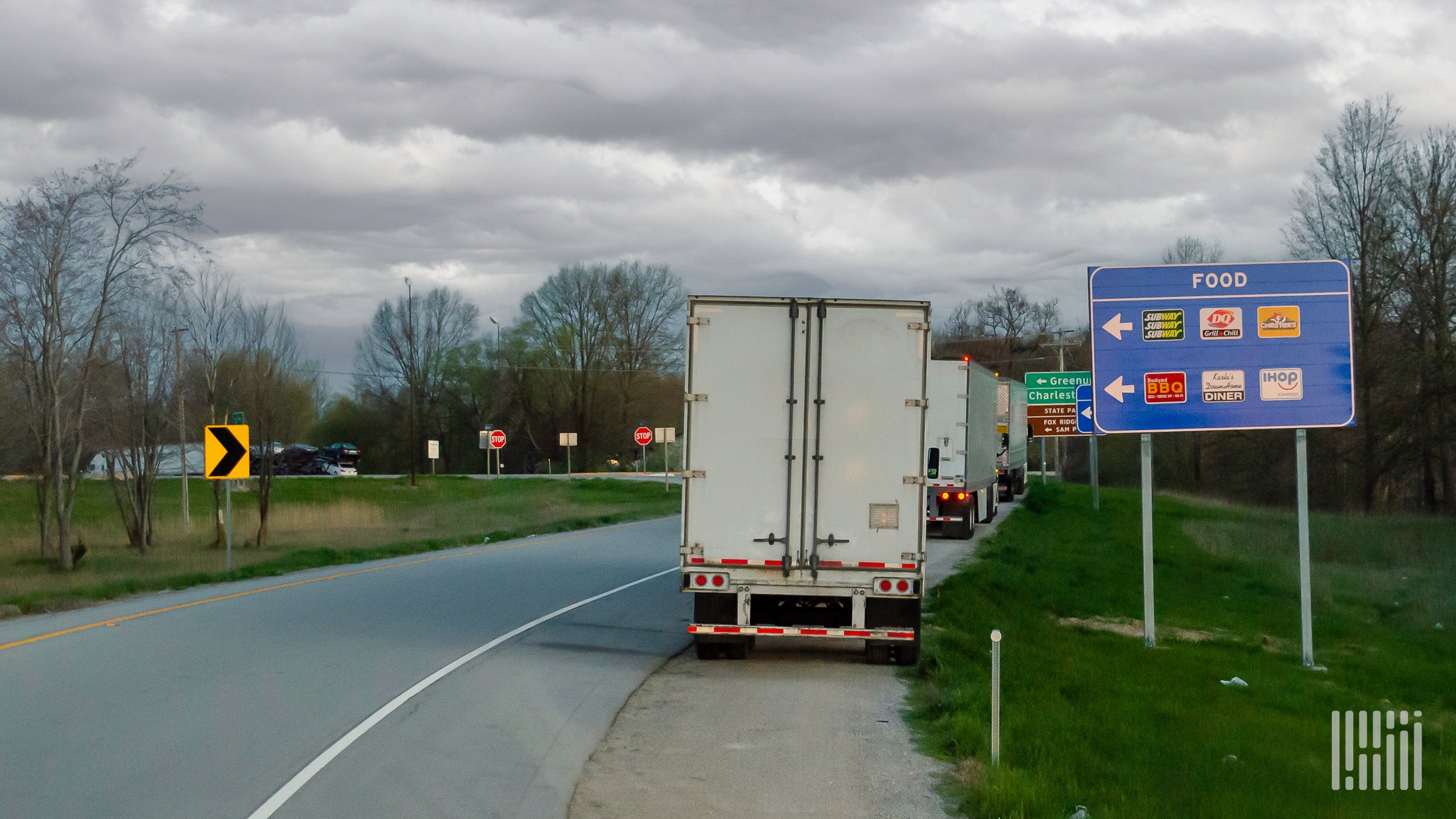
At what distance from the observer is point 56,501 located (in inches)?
1081

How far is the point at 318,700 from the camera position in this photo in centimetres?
975

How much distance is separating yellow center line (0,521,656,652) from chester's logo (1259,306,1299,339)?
14.4 m

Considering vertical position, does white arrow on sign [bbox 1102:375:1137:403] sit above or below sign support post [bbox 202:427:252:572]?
A: above

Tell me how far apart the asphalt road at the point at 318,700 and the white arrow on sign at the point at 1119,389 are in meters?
6.05

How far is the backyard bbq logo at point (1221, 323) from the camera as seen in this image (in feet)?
46.9

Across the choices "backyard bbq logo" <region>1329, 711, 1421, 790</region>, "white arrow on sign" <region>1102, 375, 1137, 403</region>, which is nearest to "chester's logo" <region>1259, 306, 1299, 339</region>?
"white arrow on sign" <region>1102, 375, 1137, 403</region>

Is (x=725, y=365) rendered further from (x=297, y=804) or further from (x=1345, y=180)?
(x=1345, y=180)

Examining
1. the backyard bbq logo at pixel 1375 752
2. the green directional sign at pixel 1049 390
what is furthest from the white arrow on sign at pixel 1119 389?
the green directional sign at pixel 1049 390

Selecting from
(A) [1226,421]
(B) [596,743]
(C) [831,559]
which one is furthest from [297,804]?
Answer: (A) [1226,421]

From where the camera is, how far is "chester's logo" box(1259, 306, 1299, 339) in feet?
46.6

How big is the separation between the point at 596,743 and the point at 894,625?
14.0ft

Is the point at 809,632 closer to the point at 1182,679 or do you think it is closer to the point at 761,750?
the point at 761,750

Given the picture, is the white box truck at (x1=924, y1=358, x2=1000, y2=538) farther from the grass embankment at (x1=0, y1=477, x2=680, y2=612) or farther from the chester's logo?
the grass embankment at (x1=0, y1=477, x2=680, y2=612)

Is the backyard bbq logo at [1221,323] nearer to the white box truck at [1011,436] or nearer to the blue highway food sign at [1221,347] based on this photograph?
the blue highway food sign at [1221,347]
